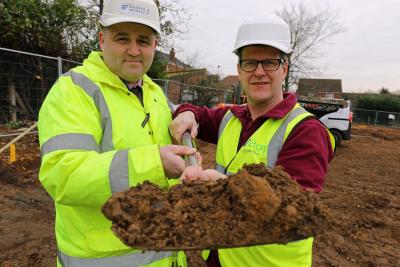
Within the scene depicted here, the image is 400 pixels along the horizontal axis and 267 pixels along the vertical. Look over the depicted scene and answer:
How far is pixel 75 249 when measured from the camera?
1714 millimetres

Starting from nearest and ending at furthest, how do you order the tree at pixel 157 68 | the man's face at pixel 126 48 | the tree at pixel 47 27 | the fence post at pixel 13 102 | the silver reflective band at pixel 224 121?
the man's face at pixel 126 48 < the silver reflective band at pixel 224 121 < the fence post at pixel 13 102 < the tree at pixel 47 27 < the tree at pixel 157 68

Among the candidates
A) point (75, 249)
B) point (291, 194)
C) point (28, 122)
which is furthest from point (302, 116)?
point (28, 122)

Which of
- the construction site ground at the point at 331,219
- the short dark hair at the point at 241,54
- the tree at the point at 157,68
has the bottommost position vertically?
the construction site ground at the point at 331,219

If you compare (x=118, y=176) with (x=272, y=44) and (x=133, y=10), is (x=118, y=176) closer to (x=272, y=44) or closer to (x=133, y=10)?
(x=133, y=10)

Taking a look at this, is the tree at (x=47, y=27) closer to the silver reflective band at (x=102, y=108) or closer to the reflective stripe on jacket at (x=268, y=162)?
the silver reflective band at (x=102, y=108)

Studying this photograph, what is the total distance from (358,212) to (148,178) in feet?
19.9

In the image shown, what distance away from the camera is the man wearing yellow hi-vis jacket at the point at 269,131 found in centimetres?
177

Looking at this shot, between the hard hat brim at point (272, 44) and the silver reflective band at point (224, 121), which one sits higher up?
the hard hat brim at point (272, 44)

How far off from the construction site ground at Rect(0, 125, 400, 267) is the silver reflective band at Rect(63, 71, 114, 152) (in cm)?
107

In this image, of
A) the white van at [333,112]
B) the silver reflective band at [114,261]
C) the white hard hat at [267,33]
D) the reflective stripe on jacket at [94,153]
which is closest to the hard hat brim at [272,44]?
the white hard hat at [267,33]

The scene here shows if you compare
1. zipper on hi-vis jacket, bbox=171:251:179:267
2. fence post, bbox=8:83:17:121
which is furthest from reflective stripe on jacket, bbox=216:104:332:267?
fence post, bbox=8:83:17:121

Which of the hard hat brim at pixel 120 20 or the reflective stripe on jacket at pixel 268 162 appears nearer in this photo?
the hard hat brim at pixel 120 20

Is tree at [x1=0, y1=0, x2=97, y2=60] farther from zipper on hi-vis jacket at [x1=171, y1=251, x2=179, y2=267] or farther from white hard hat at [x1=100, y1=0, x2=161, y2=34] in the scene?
zipper on hi-vis jacket at [x1=171, y1=251, x2=179, y2=267]

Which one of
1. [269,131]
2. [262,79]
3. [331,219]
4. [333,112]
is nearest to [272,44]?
[262,79]
